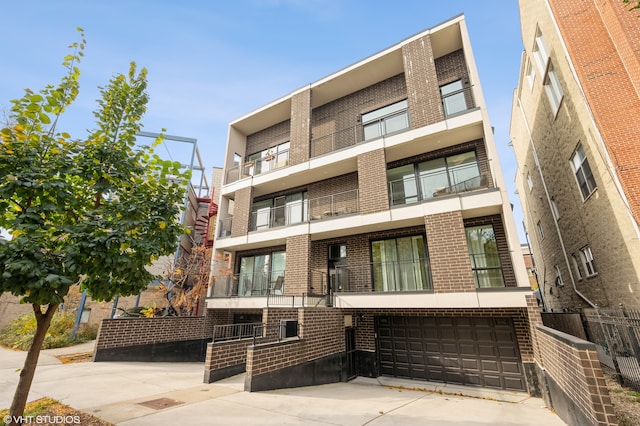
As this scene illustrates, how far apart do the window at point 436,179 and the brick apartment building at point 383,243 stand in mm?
63

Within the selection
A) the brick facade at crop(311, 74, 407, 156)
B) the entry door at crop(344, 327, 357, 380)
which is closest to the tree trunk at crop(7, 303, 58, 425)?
the entry door at crop(344, 327, 357, 380)

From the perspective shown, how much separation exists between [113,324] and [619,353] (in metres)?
16.6

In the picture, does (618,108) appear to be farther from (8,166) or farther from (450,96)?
(8,166)

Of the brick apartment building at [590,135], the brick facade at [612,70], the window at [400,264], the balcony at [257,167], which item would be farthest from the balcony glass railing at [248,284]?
the brick facade at [612,70]

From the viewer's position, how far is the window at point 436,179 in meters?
10.6

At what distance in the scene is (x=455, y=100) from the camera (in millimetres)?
11477

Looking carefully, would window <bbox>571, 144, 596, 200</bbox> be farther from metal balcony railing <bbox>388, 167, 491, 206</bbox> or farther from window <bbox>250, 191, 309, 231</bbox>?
window <bbox>250, 191, 309, 231</bbox>

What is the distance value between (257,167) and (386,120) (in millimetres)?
7711

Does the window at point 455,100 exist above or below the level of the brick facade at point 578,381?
above

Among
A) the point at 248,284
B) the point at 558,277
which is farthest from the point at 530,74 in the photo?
the point at 248,284

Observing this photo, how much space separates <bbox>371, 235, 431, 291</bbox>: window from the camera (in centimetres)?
1041

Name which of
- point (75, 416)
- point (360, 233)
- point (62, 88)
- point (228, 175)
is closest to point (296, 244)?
point (360, 233)

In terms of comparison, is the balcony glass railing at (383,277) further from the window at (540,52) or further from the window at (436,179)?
the window at (540,52)

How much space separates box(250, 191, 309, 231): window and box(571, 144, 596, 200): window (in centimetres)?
1145
